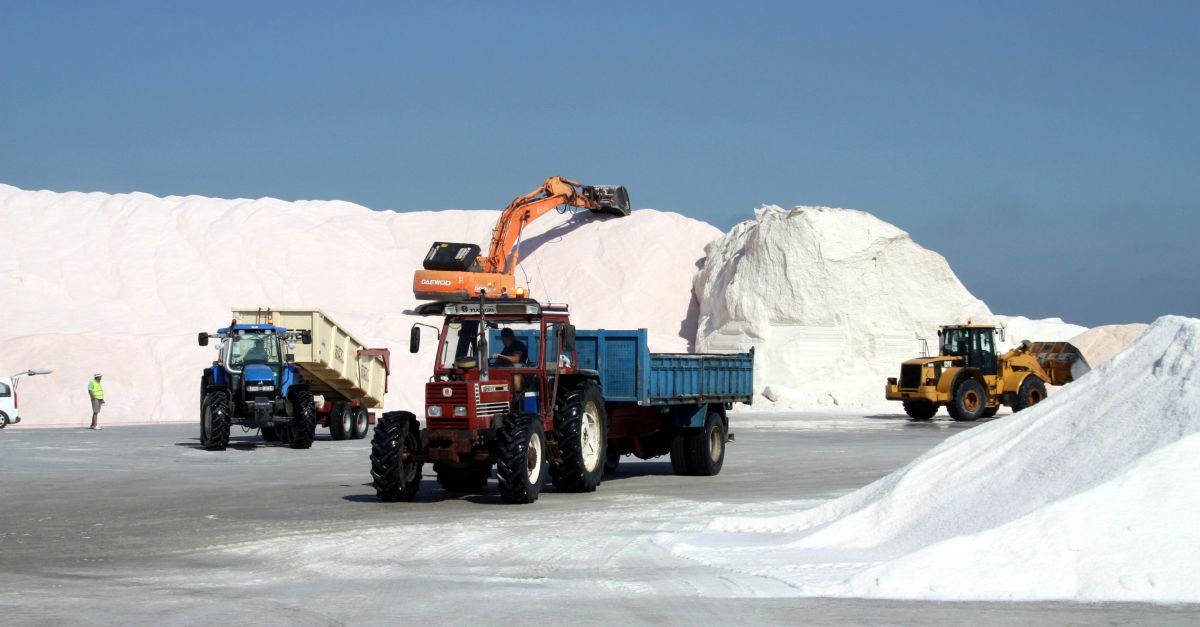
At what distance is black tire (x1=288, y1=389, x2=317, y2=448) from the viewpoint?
81.6 ft

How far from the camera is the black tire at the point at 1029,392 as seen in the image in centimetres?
3472

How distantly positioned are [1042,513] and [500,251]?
42.8m

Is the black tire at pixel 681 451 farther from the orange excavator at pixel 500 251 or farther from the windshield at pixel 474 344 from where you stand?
the orange excavator at pixel 500 251

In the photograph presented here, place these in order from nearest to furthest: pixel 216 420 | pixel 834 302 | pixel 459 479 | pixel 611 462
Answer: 1. pixel 459 479
2. pixel 611 462
3. pixel 216 420
4. pixel 834 302

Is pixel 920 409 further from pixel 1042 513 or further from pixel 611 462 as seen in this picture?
pixel 1042 513

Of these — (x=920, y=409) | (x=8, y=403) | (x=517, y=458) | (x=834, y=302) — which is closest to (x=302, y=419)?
(x=517, y=458)

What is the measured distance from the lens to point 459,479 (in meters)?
16.4

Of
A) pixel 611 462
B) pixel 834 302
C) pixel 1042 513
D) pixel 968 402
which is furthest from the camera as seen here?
pixel 834 302

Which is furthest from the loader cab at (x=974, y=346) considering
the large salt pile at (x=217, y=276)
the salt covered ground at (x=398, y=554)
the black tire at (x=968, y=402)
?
the large salt pile at (x=217, y=276)

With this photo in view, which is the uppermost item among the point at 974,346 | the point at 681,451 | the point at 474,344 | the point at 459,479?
the point at 974,346

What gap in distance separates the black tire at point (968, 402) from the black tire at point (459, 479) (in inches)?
796

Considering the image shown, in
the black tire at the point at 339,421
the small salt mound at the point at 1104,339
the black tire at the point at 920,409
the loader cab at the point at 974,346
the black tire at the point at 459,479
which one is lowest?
the black tire at the point at 459,479

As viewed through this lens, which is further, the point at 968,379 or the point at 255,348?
the point at 968,379

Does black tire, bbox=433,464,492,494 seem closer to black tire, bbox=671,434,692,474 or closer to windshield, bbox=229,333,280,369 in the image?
black tire, bbox=671,434,692,474
